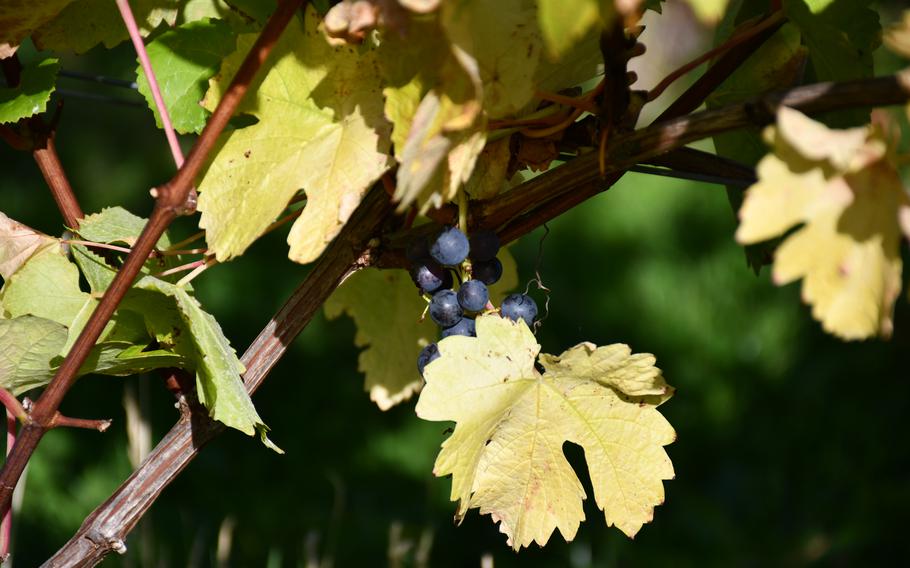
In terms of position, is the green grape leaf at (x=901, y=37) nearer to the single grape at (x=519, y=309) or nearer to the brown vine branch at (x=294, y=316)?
the brown vine branch at (x=294, y=316)

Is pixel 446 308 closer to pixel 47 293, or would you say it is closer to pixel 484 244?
pixel 484 244

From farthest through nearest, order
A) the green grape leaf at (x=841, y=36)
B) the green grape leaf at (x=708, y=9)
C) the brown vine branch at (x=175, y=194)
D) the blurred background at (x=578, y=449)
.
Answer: the blurred background at (x=578, y=449) → the green grape leaf at (x=841, y=36) → the brown vine branch at (x=175, y=194) → the green grape leaf at (x=708, y=9)

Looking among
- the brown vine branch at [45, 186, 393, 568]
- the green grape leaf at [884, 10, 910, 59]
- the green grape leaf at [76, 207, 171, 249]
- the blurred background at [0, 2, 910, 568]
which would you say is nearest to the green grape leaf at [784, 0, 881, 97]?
the green grape leaf at [884, 10, 910, 59]

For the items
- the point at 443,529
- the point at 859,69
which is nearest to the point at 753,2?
the point at 859,69

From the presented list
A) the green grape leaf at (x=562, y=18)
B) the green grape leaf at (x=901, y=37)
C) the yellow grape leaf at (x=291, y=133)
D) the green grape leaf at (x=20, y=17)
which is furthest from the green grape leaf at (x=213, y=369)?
the green grape leaf at (x=901, y=37)

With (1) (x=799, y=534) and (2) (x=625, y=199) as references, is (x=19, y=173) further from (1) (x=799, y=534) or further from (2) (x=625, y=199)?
(1) (x=799, y=534)

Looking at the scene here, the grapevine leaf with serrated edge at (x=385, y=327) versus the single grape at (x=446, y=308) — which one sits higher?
the single grape at (x=446, y=308)

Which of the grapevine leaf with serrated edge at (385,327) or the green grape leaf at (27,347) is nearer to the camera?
the green grape leaf at (27,347)
